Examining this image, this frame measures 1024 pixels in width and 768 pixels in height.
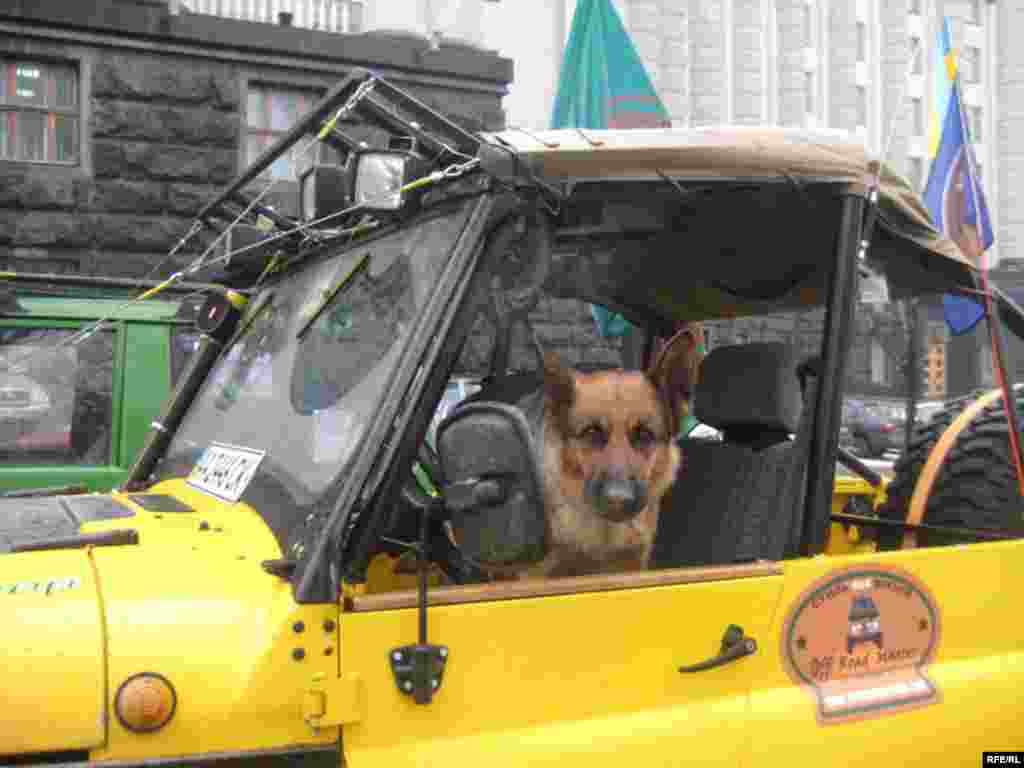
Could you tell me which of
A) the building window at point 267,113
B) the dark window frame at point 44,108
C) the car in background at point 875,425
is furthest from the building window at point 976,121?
the car in background at point 875,425

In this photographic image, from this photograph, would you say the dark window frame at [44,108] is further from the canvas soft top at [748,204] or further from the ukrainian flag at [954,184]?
the canvas soft top at [748,204]

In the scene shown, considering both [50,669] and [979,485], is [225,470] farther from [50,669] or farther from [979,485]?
[979,485]

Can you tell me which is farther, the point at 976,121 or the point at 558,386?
the point at 976,121

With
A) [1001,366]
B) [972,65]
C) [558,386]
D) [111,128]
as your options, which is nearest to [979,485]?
[1001,366]

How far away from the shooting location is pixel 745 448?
353 cm

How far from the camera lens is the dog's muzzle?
2.37m

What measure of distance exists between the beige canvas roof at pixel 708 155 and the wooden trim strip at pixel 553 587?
83 centimetres

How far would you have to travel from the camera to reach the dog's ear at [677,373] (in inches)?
113

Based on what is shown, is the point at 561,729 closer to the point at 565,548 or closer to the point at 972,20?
the point at 565,548

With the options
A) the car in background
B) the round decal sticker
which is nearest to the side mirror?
the round decal sticker

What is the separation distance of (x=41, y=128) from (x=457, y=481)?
12.9 meters

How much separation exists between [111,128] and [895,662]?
12.7m

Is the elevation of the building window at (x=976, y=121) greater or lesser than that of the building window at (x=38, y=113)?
greater

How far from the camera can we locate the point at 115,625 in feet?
6.24
